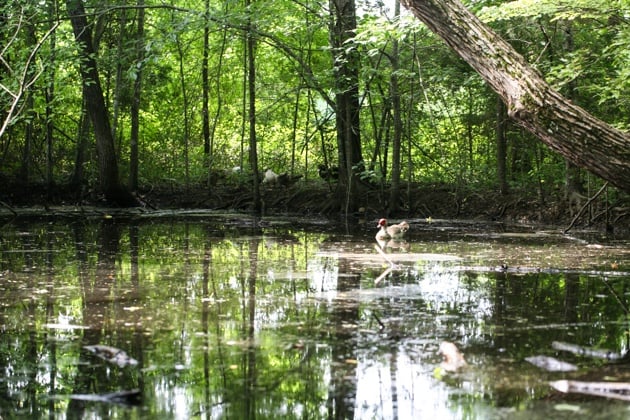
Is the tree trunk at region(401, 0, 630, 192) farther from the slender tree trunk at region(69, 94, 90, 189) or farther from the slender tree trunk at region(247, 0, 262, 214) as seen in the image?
the slender tree trunk at region(69, 94, 90, 189)

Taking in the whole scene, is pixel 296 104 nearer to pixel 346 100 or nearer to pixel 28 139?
pixel 346 100

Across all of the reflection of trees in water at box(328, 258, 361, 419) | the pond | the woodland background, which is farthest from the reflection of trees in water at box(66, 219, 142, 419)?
the woodland background

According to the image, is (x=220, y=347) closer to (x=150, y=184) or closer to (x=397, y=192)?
(x=397, y=192)

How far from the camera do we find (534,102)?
6336mm

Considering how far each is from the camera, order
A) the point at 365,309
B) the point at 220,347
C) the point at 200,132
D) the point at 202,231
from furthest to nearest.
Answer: the point at 200,132 < the point at 202,231 < the point at 365,309 < the point at 220,347

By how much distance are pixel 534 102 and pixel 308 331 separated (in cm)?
283

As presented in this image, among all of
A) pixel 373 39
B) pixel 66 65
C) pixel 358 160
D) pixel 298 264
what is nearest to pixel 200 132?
pixel 358 160

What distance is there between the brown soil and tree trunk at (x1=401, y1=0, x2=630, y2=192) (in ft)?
20.6

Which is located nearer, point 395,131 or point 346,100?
point 395,131

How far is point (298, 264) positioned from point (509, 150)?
10.1 m

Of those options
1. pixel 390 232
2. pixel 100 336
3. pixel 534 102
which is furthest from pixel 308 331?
pixel 390 232

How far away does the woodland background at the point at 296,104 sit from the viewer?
1309cm

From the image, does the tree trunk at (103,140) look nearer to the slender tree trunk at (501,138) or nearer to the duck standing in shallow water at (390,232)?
the duck standing in shallow water at (390,232)

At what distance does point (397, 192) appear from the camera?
16.3 metres
